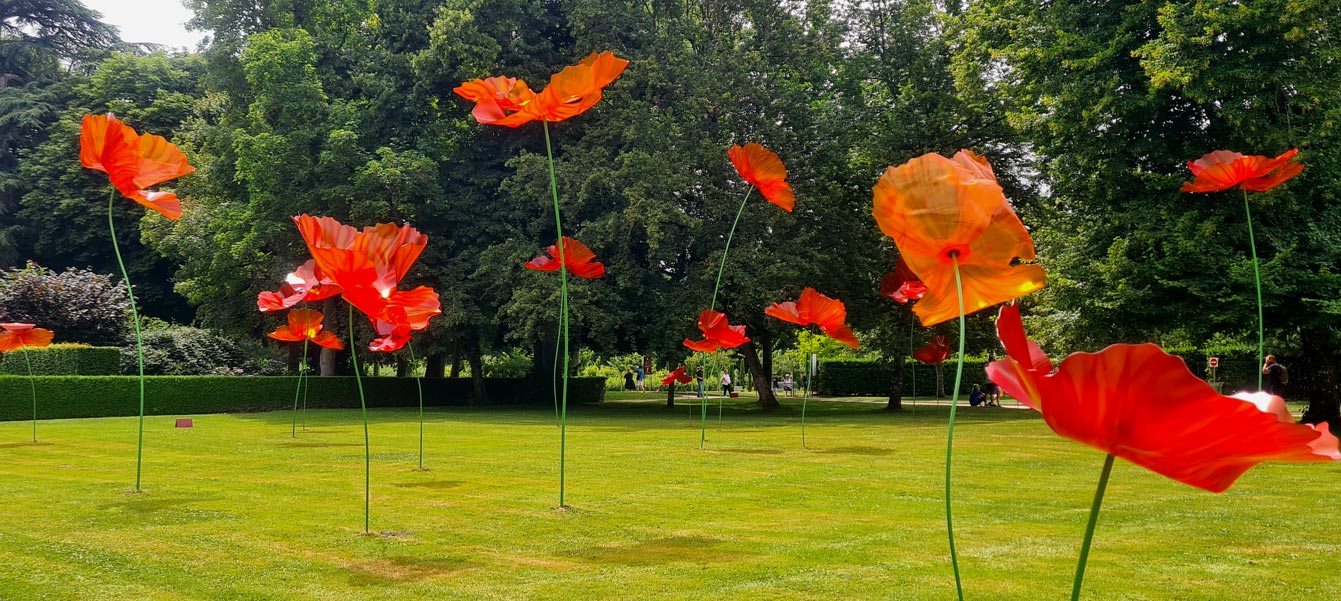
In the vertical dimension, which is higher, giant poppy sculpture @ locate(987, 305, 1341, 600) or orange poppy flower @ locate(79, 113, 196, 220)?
orange poppy flower @ locate(79, 113, 196, 220)

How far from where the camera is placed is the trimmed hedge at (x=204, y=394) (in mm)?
22062

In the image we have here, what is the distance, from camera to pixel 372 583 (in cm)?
577

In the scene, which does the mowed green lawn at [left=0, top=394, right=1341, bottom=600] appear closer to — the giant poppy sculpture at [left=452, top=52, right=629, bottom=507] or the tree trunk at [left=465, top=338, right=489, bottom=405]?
the giant poppy sculpture at [left=452, top=52, right=629, bottom=507]

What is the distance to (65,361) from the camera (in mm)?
24562

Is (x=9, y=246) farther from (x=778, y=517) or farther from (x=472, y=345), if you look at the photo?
(x=778, y=517)

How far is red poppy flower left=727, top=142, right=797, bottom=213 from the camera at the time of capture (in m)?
9.71

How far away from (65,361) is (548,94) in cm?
2233

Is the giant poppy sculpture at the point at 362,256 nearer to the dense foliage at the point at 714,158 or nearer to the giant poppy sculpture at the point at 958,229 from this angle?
the giant poppy sculpture at the point at 958,229

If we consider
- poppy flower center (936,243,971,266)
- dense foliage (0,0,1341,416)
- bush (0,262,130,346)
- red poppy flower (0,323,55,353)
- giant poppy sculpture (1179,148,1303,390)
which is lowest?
red poppy flower (0,323,55,353)

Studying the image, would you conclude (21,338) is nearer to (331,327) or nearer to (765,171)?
(765,171)

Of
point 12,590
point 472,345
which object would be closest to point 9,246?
point 472,345

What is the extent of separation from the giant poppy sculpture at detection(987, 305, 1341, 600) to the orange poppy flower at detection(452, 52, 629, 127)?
509cm

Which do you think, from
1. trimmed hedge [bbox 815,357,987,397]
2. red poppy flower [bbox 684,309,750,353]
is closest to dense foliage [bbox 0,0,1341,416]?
red poppy flower [bbox 684,309,750,353]

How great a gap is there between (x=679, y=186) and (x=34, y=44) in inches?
1332
